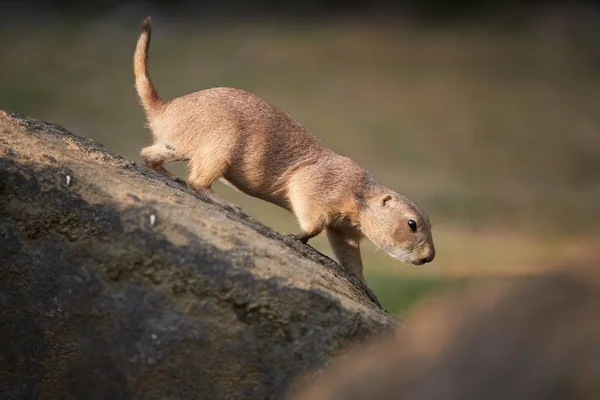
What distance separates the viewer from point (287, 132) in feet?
16.9

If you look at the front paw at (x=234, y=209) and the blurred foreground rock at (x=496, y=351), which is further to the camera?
the front paw at (x=234, y=209)

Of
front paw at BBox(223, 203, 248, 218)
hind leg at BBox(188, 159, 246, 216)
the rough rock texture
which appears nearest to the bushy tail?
hind leg at BBox(188, 159, 246, 216)

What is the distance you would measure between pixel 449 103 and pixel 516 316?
1030cm

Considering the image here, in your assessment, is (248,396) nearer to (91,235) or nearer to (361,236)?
(91,235)

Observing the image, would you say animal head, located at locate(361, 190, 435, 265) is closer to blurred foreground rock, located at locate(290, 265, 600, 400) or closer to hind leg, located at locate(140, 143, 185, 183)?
hind leg, located at locate(140, 143, 185, 183)

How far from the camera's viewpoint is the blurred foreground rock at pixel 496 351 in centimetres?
212

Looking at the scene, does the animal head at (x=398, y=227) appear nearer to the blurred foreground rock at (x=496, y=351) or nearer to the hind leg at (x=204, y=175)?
the hind leg at (x=204, y=175)

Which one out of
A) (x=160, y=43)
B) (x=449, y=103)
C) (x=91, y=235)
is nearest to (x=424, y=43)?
(x=449, y=103)

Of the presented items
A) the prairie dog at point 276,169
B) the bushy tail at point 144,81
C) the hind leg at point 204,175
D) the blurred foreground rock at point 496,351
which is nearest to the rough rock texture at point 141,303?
the blurred foreground rock at point 496,351

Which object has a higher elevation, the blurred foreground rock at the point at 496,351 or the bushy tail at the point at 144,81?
the blurred foreground rock at the point at 496,351

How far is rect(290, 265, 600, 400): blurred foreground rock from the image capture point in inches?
83.5

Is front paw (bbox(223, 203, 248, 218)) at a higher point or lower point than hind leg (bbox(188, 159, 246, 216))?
higher

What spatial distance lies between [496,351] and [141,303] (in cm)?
158

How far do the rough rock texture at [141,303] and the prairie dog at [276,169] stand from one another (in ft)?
4.45
